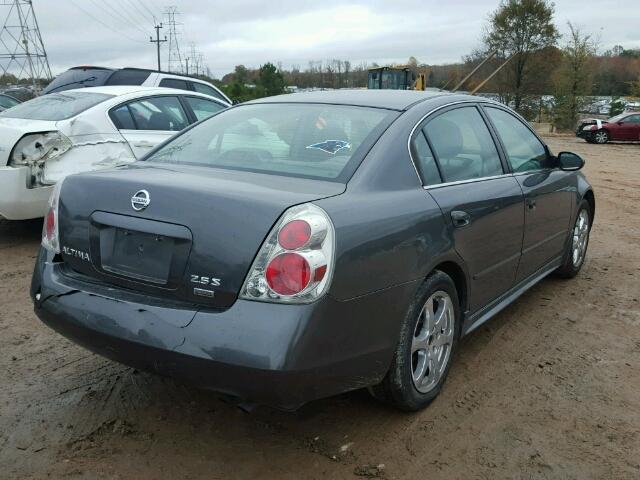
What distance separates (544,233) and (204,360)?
2.85 meters

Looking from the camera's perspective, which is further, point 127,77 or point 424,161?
point 127,77

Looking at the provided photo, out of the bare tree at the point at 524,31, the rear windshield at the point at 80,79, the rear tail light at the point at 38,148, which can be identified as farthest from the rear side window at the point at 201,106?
the bare tree at the point at 524,31

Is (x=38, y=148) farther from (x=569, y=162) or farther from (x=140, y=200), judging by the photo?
(x=569, y=162)

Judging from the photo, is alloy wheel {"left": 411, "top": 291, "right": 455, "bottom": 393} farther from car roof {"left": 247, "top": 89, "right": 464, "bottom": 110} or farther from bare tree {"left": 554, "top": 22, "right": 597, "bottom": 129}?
bare tree {"left": 554, "top": 22, "right": 597, "bottom": 129}

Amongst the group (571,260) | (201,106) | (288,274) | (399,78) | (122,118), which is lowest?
(571,260)

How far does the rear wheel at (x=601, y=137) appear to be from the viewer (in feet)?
86.4

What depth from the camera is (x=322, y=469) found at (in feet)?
8.43

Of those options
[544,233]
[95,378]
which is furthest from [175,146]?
[544,233]

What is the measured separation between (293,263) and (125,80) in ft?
27.1

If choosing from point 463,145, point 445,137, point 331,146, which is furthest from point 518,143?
point 331,146

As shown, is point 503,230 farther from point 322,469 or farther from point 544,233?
point 322,469

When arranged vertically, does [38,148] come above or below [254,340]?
above

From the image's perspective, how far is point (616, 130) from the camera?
26.1 m

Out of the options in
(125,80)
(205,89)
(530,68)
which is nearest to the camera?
(125,80)
